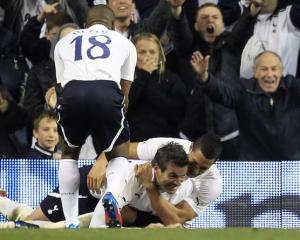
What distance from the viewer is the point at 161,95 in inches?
478

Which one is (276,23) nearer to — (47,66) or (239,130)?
(239,130)

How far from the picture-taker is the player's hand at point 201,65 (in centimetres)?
1210

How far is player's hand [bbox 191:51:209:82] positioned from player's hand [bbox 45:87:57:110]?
5.05 feet

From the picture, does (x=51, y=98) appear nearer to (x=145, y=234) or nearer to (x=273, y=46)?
(x=273, y=46)

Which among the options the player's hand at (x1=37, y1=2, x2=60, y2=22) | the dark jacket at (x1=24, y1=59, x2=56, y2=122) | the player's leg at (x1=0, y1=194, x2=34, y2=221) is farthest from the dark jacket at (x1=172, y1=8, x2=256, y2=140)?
the player's leg at (x1=0, y1=194, x2=34, y2=221)

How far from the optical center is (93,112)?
8805 millimetres

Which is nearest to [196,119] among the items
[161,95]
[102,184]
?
[161,95]

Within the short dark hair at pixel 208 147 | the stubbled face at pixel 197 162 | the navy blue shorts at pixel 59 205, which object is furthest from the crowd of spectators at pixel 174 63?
the short dark hair at pixel 208 147

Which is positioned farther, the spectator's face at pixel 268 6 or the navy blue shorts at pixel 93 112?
the spectator's face at pixel 268 6

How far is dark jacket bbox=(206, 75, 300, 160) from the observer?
1228cm

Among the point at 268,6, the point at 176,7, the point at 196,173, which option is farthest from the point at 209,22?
the point at 196,173

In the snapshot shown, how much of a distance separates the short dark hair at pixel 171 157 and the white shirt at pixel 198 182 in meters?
1.02

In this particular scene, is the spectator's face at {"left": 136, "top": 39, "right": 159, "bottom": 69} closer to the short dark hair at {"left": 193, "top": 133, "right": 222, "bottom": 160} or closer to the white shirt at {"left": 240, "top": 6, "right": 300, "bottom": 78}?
the white shirt at {"left": 240, "top": 6, "right": 300, "bottom": 78}

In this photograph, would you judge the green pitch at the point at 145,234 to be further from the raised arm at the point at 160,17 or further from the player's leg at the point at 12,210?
the raised arm at the point at 160,17
